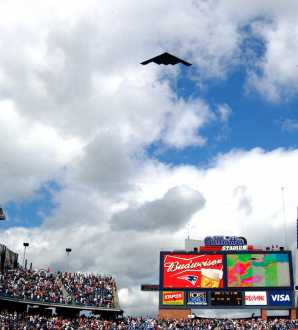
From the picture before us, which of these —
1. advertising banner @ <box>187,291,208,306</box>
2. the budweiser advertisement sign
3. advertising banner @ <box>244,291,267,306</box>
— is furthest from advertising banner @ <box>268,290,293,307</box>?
advertising banner @ <box>187,291,208,306</box>

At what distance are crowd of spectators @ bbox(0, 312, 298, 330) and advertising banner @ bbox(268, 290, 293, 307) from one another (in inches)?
89.0

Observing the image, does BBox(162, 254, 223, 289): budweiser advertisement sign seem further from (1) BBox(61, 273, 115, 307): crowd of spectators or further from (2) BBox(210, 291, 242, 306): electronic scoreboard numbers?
(1) BBox(61, 273, 115, 307): crowd of spectators

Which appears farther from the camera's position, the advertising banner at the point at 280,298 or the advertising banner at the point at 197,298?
the advertising banner at the point at 197,298

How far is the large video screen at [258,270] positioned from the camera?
72.2m

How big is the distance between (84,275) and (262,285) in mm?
26906

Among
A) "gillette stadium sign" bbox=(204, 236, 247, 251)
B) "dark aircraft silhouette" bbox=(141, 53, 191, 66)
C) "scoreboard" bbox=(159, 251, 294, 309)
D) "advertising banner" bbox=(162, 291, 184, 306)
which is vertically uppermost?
"dark aircraft silhouette" bbox=(141, 53, 191, 66)

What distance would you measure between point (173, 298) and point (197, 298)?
3232 millimetres

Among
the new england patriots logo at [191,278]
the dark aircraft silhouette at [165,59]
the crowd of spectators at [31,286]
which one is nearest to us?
the dark aircraft silhouette at [165,59]

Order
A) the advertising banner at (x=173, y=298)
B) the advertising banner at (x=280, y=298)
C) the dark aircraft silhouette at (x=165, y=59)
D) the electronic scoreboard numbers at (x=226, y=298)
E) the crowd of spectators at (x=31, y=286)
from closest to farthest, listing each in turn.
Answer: the dark aircraft silhouette at (x=165, y=59)
the crowd of spectators at (x=31, y=286)
the advertising banner at (x=280, y=298)
the electronic scoreboard numbers at (x=226, y=298)
the advertising banner at (x=173, y=298)

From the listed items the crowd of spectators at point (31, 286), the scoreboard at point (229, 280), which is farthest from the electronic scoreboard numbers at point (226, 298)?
the crowd of spectators at point (31, 286)

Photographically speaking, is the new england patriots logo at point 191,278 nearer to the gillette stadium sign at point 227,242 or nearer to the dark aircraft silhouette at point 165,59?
the gillette stadium sign at point 227,242

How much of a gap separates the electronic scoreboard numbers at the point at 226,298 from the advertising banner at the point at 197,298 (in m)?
0.97

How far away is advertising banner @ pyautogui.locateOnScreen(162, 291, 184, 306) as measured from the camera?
7350 cm

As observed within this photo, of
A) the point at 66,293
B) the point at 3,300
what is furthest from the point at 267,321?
the point at 3,300
